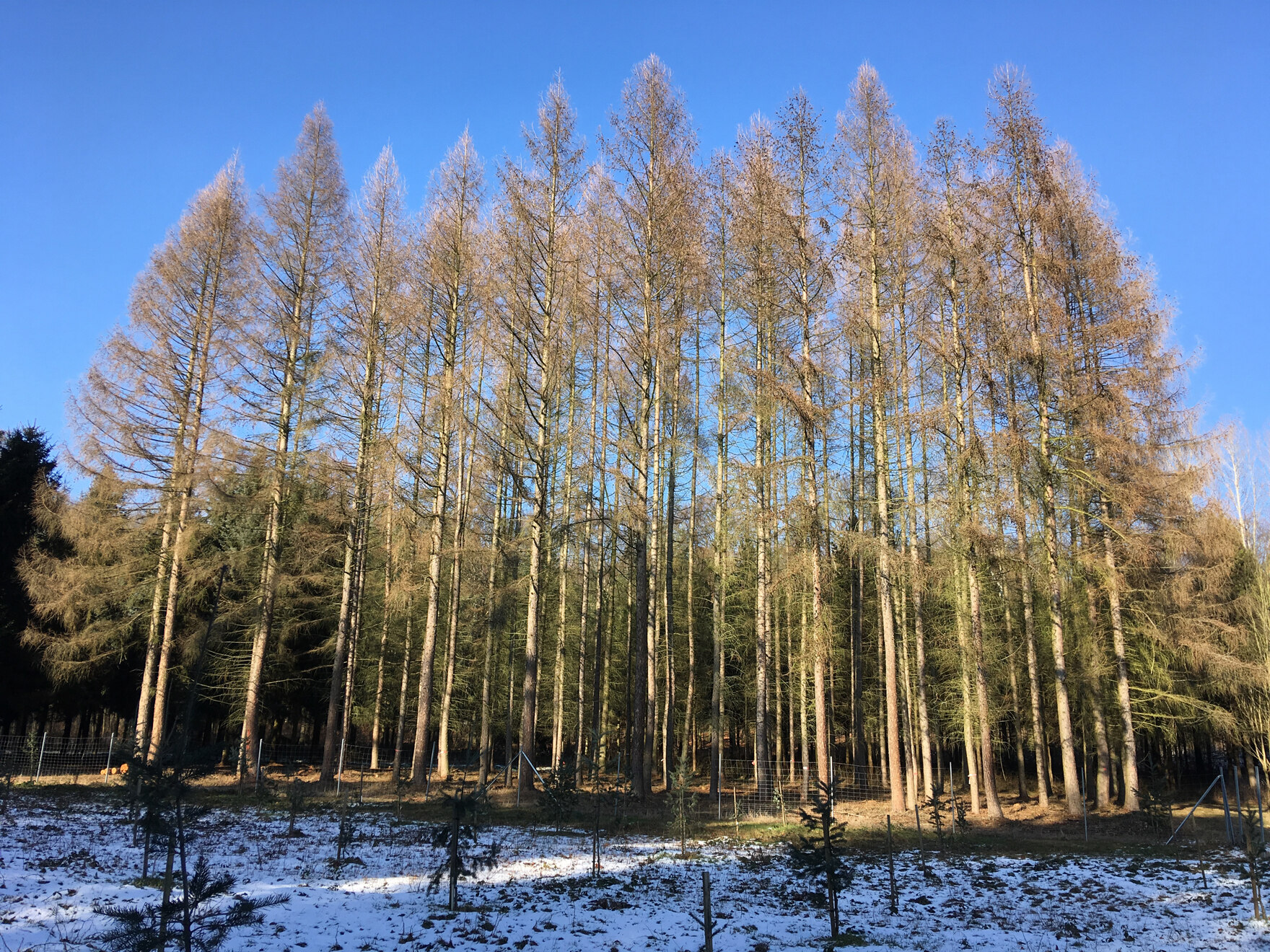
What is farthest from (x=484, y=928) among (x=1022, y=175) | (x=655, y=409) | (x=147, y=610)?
(x=1022, y=175)

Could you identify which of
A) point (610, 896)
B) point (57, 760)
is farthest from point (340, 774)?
point (57, 760)

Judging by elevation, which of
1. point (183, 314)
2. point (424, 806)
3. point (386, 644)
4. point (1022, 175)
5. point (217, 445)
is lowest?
point (424, 806)

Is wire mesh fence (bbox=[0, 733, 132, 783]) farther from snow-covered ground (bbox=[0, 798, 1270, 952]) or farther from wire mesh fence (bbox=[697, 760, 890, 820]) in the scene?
Answer: wire mesh fence (bbox=[697, 760, 890, 820])

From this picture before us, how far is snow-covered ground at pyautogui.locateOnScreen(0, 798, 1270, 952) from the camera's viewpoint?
6262 mm

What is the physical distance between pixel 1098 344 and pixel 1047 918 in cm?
1296

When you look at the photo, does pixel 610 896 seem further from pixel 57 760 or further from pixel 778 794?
pixel 57 760

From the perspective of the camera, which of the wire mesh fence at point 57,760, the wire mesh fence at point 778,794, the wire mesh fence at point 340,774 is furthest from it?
the wire mesh fence at point 57,760

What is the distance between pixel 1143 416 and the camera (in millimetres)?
16312

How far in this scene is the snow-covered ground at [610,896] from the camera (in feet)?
20.5

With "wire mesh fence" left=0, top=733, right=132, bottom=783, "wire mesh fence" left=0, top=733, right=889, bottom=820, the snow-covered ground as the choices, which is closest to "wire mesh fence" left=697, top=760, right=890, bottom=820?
"wire mesh fence" left=0, top=733, right=889, bottom=820

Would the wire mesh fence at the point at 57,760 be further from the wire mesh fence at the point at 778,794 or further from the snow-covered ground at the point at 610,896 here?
the wire mesh fence at the point at 778,794

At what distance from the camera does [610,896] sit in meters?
7.69

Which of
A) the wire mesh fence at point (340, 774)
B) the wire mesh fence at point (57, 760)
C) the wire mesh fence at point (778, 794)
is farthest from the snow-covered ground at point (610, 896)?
the wire mesh fence at point (57, 760)

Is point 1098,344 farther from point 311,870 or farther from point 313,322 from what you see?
point 313,322
